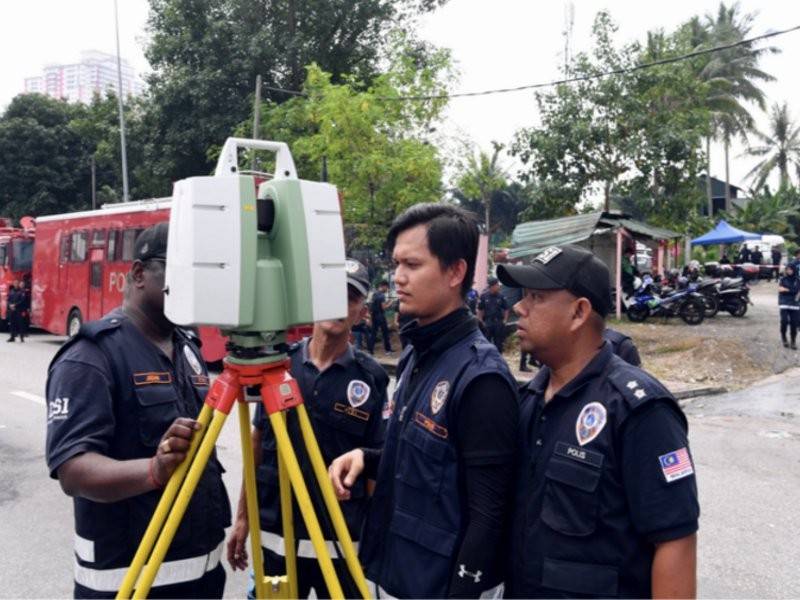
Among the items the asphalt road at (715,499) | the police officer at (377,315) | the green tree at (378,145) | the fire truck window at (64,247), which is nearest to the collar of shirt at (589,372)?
the asphalt road at (715,499)

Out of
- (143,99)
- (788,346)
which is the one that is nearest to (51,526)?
(788,346)

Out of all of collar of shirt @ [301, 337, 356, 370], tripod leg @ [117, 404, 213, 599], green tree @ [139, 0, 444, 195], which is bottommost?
tripod leg @ [117, 404, 213, 599]

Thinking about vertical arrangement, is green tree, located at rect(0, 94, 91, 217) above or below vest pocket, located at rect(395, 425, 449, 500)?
above

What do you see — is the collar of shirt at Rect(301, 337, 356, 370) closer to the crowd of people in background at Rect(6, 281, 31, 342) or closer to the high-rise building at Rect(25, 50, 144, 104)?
the crowd of people in background at Rect(6, 281, 31, 342)

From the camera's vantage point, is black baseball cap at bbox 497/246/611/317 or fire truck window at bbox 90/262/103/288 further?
fire truck window at bbox 90/262/103/288

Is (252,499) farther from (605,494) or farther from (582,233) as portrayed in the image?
(582,233)

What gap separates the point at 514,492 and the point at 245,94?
65.6 ft

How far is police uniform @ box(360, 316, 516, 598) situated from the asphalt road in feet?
7.31

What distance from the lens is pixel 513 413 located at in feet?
6.11

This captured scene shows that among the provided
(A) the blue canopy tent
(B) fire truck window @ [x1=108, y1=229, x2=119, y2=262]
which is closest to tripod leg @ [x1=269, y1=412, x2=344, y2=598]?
(B) fire truck window @ [x1=108, y1=229, x2=119, y2=262]

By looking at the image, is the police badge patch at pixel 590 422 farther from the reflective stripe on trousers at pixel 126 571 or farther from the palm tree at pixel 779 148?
the palm tree at pixel 779 148

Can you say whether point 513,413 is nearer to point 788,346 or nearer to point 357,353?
point 357,353

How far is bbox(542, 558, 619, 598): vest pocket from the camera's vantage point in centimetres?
170

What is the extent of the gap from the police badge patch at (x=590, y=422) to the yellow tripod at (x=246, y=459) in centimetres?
61
